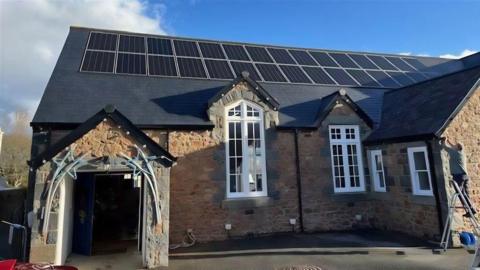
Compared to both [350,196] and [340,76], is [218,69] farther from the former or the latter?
[350,196]

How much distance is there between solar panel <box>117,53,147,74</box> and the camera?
12630 mm

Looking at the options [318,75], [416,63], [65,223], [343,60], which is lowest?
[65,223]

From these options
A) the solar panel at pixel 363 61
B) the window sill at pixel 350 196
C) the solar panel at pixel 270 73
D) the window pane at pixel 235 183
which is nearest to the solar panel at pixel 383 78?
the solar panel at pixel 363 61

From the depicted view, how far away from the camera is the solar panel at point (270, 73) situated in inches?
562

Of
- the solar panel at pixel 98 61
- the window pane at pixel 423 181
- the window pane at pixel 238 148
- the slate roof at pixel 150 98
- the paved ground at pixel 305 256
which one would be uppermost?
the solar panel at pixel 98 61

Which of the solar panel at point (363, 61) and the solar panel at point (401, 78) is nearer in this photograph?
the solar panel at point (401, 78)

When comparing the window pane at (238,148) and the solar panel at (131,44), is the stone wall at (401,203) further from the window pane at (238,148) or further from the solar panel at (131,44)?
Result: the solar panel at (131,44)

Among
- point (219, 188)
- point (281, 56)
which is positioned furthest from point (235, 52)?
point (219, 188)

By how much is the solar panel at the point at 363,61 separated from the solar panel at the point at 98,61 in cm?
1381

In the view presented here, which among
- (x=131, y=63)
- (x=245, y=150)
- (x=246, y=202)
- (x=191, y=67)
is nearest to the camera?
(x=246, y=202)

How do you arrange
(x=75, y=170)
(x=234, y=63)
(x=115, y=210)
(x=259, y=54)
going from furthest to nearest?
(x=259, y=54) → (x=234, y=63) → (x=115, y=210) → (x=75, y=170)

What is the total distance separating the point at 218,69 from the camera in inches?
556

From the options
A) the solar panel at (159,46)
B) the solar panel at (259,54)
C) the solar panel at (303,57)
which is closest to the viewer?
the solar panel at (159,46)

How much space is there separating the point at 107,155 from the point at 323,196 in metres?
8.00
